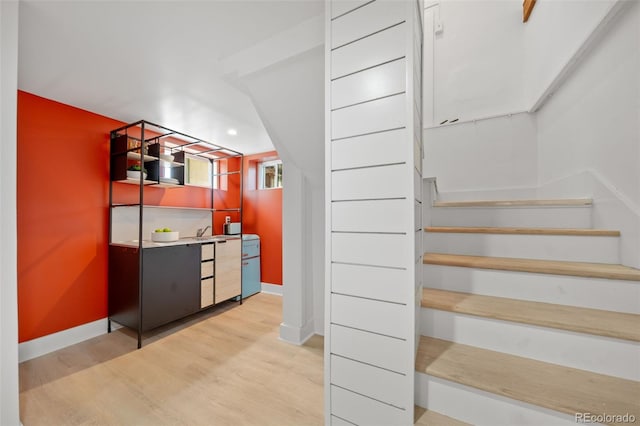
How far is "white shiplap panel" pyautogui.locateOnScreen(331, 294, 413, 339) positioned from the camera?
0.94m

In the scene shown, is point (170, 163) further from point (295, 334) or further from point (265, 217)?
point (295, 334)

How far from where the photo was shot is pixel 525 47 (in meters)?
2.29

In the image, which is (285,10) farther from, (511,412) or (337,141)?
(511,412)

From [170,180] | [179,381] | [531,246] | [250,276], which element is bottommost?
[179,381]

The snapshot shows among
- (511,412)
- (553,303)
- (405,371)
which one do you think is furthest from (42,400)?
(553,303)

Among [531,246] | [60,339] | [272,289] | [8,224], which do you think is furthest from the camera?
[272,289]

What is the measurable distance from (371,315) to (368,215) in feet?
1.36

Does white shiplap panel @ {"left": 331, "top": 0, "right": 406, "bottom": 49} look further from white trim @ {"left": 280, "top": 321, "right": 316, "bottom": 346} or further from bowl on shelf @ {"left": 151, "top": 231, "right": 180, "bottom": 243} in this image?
bowl on shelf @ {"left": 151, "top": 231, "right": 180, "bottom": 243}

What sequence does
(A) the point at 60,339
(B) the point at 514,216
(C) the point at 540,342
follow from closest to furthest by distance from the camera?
(C) the point at 540,342, (B) the point at 514,216, (A) the point at 60,339

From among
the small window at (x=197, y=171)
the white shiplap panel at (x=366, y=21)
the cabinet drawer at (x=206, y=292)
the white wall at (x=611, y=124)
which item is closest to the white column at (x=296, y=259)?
the cabinet drawer at (x=206, y=292)

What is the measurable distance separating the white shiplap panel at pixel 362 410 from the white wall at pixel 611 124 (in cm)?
131

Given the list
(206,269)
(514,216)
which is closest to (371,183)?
(514,216)

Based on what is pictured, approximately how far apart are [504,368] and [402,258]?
1.95 feet

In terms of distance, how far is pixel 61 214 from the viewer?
91.4 inches
